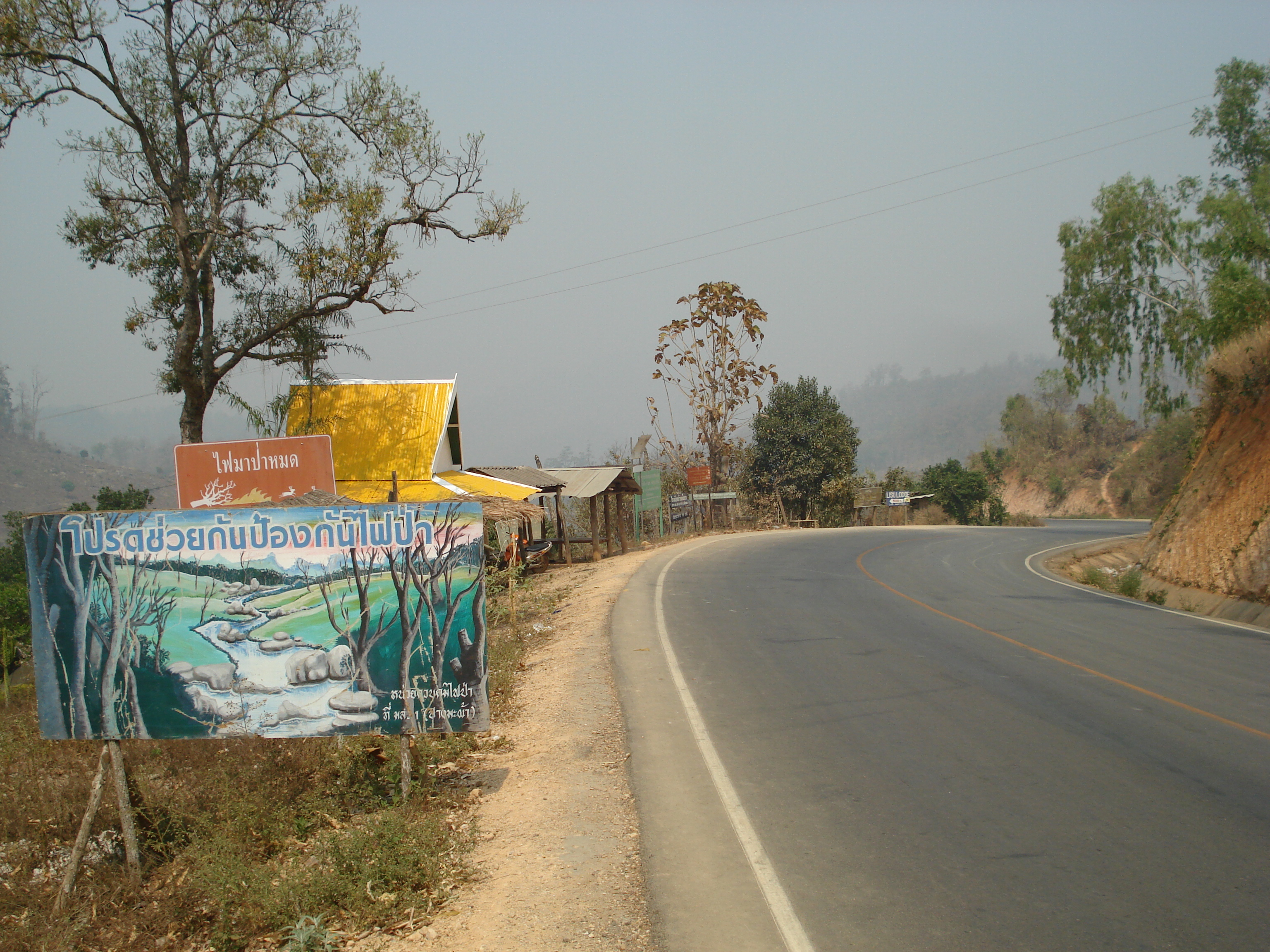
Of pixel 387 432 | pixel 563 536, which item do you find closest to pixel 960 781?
pixel 387 432

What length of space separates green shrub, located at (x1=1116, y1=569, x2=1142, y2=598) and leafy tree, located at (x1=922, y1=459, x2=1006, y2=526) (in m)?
35.3

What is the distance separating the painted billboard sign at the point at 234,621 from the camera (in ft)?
19.5

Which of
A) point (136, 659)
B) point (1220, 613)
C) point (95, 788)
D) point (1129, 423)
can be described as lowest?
point (1220, 613)

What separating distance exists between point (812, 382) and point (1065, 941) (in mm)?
48613

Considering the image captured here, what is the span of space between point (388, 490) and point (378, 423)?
10.2ft

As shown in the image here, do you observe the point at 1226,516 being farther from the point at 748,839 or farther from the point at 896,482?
the point at 896,482

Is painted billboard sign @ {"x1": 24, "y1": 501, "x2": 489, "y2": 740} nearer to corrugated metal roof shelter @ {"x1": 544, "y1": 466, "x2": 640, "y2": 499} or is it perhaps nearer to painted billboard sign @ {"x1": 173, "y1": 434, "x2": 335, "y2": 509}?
painted billboard sign @ {"x1": 173, "y1": 434, "x2": 335, "y2": 509}

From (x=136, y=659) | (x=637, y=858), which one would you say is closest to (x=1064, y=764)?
(x=637, y=858)

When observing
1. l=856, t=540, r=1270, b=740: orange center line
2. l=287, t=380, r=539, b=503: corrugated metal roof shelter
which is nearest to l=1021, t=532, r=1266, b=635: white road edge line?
l=856, t=540, r=1270, b=740: orange center line

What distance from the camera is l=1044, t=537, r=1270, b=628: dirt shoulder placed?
15.6 meters

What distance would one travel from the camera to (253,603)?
600 centimetres

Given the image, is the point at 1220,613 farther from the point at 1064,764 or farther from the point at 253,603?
the point at 253,603

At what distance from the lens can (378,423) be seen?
24.5 m

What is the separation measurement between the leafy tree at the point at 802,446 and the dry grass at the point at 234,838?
4301cm
